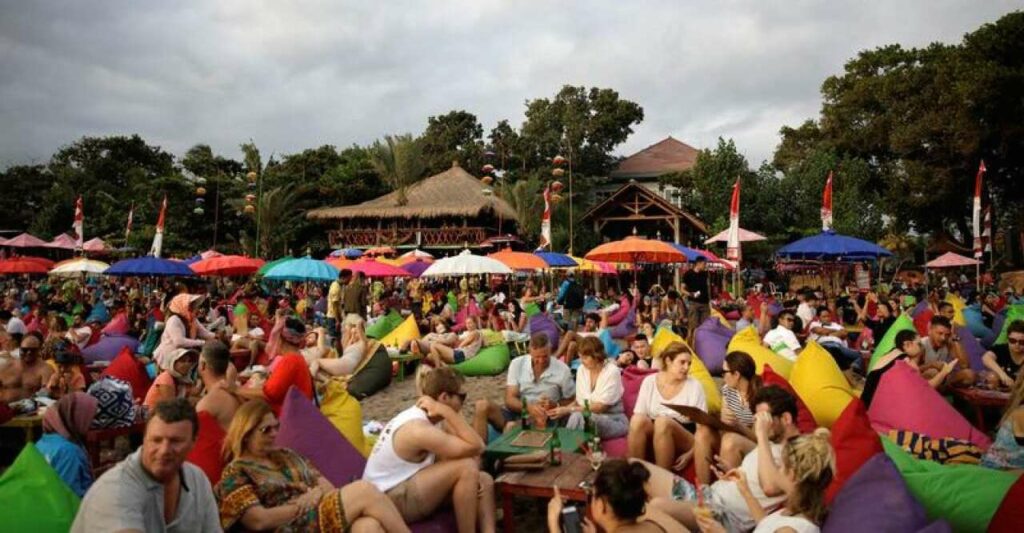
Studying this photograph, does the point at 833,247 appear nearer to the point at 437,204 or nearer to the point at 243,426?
the point at 243,426

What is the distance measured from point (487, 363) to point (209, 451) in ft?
19.7

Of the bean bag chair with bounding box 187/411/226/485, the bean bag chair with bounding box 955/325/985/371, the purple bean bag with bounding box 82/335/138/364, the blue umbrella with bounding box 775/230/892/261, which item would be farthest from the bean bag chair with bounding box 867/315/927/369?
the purple bean bag with bounding box 82/335/138/364

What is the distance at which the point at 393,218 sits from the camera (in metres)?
29.4

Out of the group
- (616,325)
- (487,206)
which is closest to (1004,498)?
(616,325)

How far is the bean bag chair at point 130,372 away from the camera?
6.00m

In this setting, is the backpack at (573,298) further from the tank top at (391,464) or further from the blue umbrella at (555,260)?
the tank top at (391,464)

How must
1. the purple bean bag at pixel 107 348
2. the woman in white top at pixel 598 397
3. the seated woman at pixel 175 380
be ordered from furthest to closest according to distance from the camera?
the purple bean bag at pixel 107 348
the seated woman at pixel 175 380
the woman in white top at pixel 598 397

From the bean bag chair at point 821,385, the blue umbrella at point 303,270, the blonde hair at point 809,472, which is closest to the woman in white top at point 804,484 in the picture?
the blonde hair at point 809,472

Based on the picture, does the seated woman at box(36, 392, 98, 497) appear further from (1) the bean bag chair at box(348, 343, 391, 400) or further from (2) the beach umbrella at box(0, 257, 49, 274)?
(2) the beach umbrella at box(0, 257, 49, 274)

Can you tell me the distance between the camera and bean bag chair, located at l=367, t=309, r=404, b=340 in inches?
413

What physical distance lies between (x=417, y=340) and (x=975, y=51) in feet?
92.2

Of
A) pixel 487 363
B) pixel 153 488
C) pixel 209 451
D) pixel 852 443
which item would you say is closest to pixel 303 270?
pixel 487 363

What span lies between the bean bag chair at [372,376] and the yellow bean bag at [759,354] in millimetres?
4206

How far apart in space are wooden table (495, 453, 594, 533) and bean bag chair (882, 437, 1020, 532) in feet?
5.00
